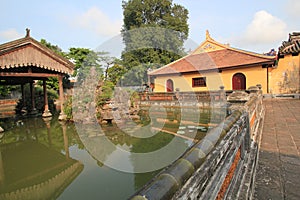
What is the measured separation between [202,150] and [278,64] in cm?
1675

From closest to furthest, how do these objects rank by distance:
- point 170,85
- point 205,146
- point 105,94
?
1. point 205,146
2. point 105,94
3. point 170,85

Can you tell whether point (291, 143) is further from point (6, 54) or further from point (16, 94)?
point (16, 94)

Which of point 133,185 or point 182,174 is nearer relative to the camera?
point 182,174

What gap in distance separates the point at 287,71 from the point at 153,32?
643 inches

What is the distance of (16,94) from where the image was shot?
82.2 feet

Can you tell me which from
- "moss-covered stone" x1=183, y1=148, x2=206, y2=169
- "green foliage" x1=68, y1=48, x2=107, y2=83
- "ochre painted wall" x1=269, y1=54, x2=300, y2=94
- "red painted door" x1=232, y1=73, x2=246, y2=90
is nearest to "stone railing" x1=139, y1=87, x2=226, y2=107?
"red painted door" x1=232, y1=73, x2=246, y2=90

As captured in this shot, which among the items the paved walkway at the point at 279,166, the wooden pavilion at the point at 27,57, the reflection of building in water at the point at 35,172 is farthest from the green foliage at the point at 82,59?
the paved walkway at the point at 279,166

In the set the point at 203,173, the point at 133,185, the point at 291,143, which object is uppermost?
the point at 203,173

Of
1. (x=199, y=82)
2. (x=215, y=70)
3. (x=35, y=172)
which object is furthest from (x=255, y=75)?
(x=35, y=172)

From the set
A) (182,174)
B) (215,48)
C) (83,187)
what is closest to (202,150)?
(182,174)

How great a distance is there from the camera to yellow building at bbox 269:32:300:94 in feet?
46.0

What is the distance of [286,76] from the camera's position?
14.2m

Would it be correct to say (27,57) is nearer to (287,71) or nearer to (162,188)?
(162,188)

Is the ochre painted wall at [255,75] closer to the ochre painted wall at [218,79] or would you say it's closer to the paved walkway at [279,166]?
the ochre painted wall at [218,79]
